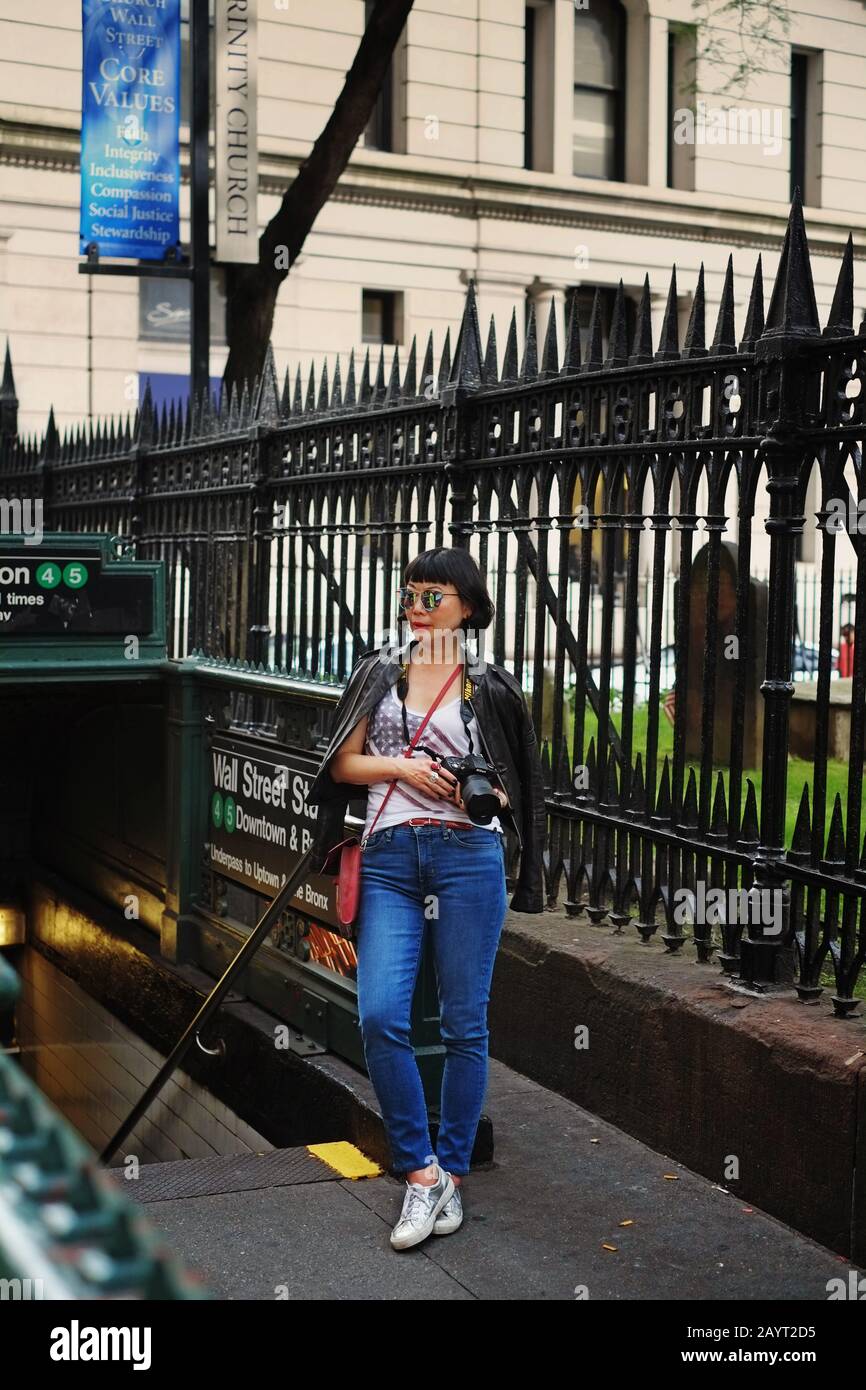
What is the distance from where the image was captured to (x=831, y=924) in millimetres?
4805

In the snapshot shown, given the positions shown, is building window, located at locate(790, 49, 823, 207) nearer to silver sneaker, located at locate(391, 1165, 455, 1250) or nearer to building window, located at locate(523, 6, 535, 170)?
building window, located at locate(523, 6, 535, 170)

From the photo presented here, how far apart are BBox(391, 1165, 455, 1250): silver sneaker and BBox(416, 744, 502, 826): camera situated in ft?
3.41

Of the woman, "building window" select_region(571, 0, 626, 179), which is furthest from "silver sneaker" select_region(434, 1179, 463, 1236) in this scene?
"building window" select_region(571, 0, 626, 179)

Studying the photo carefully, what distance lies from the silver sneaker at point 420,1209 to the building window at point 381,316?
22.1 meters

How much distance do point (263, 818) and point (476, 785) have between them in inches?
93.7

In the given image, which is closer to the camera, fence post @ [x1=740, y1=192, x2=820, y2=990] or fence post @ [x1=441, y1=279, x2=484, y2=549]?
fence post @ [x1=740, y1=192, x2=820, y2=990]

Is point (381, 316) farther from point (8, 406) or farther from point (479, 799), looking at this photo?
point (479, 799)

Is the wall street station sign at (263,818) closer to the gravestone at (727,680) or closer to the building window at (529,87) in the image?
the gravestone at (727,680)

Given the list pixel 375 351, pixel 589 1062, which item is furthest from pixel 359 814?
pixel 375 351

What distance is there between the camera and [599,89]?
27219 mm

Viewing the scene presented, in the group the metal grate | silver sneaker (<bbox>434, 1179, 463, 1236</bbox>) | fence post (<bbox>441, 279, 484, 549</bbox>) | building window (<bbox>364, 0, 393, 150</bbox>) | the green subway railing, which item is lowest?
the metal grate

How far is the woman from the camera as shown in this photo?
179 inches

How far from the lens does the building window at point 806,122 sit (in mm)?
28547
